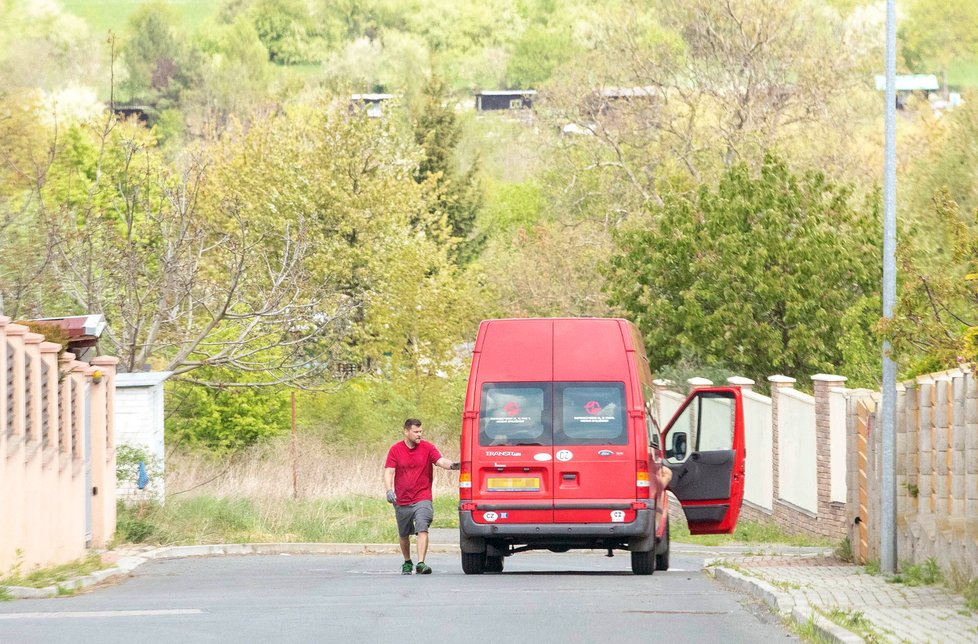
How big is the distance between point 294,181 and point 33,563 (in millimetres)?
37986

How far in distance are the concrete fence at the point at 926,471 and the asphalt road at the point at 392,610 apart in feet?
6.13

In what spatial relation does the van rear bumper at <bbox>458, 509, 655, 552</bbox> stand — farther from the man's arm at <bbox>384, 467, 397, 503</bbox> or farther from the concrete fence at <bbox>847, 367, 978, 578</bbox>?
the concrete fence at <bbox>847, 367, 978, 578</bbox>

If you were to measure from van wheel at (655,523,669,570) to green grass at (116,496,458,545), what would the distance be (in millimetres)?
6526

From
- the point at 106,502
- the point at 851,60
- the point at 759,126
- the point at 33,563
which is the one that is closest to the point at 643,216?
the point at 759,126

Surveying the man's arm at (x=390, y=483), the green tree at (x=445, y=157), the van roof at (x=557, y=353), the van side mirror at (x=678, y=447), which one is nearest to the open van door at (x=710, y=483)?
the van side mirror at (x=678, y=447)

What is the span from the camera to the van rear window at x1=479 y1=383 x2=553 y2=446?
16531 mm

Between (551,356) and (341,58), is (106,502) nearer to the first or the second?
(551,356)

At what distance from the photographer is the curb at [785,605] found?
→ 1012 cm

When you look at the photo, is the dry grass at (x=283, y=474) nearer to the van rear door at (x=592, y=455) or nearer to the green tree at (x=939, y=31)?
the van rear door at (x=592, y=455)

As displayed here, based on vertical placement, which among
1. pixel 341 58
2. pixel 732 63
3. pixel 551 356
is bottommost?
pixel 551 356

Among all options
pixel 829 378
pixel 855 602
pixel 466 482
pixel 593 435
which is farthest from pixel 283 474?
pixel 855 602

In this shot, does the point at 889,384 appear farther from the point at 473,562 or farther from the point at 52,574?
the point at 52,574

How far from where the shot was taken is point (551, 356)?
1659cm

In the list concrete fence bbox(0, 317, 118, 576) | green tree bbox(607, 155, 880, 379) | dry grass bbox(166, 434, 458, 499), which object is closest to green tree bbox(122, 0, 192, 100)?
dry grass bbox(166, 434, 458, 499)
